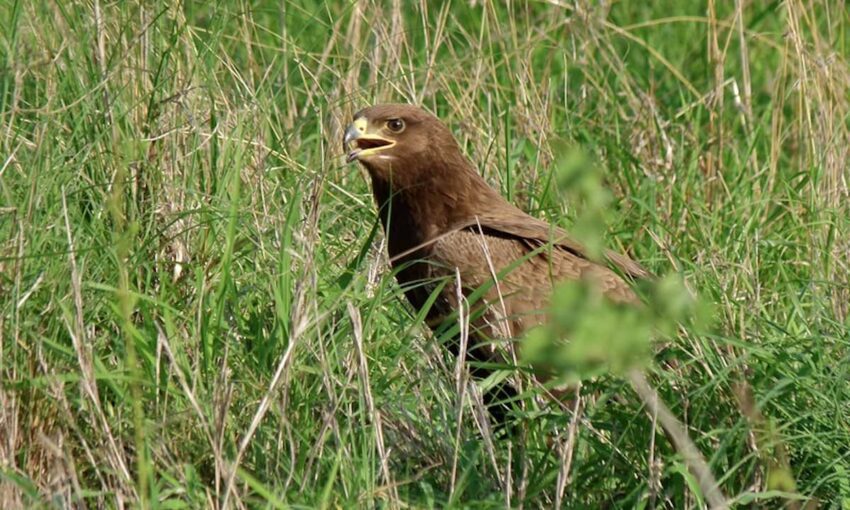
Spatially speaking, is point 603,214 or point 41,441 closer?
point 41,441

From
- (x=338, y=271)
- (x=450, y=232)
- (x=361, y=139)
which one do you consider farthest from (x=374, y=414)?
(x=361, y=139)

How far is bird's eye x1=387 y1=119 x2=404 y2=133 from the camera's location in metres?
4.96

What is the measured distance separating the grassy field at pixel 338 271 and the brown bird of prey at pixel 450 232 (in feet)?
0.46

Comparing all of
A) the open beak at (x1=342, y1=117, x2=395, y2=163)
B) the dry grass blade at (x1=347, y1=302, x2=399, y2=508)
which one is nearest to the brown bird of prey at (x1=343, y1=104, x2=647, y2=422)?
the open beak at (x1=342, y1=117, x2=395, y2=163)

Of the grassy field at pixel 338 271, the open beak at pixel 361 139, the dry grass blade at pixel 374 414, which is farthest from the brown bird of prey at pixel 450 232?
the dry grass blade at pixel 374 414

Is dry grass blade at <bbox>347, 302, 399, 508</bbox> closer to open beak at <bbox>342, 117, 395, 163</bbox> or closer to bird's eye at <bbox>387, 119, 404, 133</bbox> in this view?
open beak at <bbox>342, 117, 395, 163</bbox>

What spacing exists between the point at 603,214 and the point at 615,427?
49.8 inches

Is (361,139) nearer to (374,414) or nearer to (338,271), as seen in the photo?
(338,271)

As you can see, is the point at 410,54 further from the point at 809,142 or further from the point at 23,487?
the point at 23,487

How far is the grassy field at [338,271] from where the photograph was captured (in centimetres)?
363

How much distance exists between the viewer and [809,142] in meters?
5.57

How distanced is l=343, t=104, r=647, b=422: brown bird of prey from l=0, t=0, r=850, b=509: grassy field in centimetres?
14

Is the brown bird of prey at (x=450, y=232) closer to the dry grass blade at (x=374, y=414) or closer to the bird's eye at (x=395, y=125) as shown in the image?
the bird's eye at (x=395, y=125)

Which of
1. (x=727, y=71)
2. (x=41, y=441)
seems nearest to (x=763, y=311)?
(x=41, y=441)
